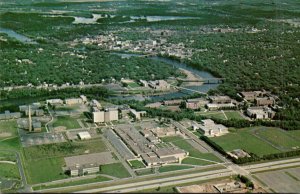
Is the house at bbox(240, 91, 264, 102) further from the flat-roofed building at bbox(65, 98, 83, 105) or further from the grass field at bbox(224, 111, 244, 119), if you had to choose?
the flat-roofed building at bbox(65, 98, 83, 105)

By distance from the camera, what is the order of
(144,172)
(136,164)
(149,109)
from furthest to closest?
(149,109)
(136,164)
(144,172)

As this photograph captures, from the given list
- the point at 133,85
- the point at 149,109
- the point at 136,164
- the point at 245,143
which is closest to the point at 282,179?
the point at 245,143

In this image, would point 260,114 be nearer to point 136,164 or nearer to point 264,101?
point 264,101

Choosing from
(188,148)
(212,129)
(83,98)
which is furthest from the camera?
(83,98)

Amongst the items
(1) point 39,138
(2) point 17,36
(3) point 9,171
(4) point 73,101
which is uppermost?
(2) point 17,36

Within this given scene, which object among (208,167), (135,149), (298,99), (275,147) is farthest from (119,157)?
(298,99)

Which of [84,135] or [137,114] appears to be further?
[137,114]

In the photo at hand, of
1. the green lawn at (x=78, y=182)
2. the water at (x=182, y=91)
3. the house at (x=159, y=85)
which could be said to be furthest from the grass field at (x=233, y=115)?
the green lawn at (x=78, y=182)

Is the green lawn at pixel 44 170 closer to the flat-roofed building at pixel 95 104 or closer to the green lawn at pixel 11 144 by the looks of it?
the green lawn at pixel 11 144
